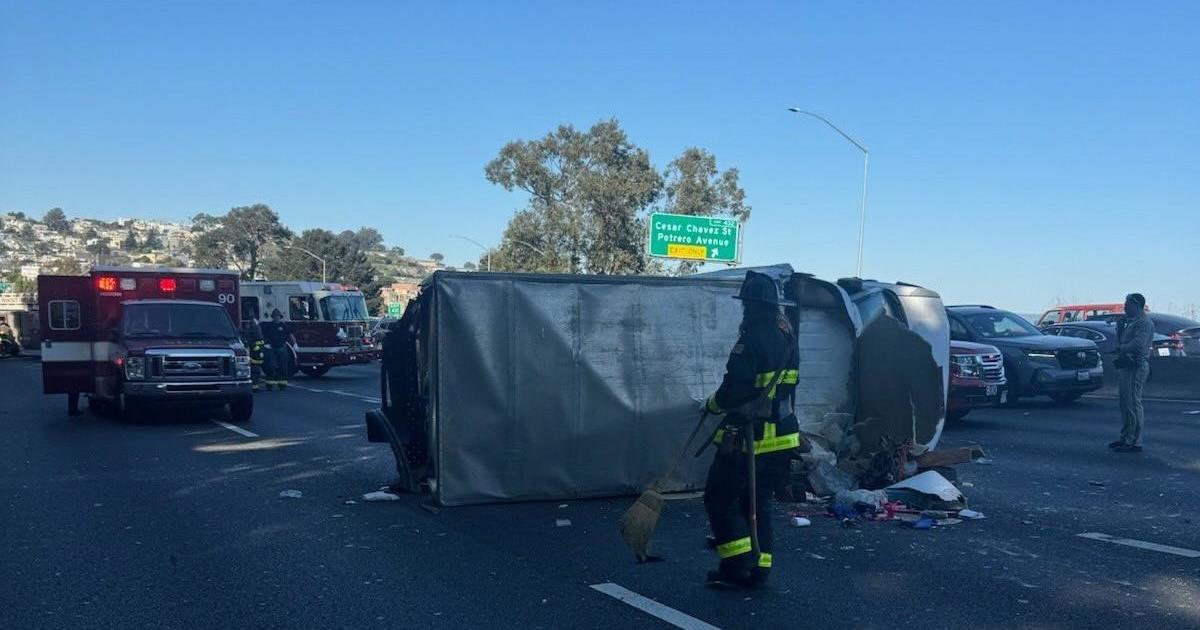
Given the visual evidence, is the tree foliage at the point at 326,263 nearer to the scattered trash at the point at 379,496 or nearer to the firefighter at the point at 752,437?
the scattered trash at the point at 379,496

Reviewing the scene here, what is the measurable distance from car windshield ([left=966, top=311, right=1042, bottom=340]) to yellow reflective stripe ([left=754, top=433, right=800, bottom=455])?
13254 mm

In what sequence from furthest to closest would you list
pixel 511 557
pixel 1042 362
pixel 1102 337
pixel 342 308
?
pixel 342 308 < pixel 1102 337 < pixel 1042 362 < pixel 511 557

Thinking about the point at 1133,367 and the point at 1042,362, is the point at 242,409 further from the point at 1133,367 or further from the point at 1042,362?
the point at 1042,362

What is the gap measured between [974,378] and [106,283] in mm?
14401

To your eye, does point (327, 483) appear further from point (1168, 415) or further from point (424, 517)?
point (1168, 415)

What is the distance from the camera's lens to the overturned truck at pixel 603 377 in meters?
8.64

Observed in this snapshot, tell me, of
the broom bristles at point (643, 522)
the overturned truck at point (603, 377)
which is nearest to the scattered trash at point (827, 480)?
the overturned truck at point (603, 377)

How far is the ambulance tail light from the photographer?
17109 millimetres

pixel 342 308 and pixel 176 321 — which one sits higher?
pixel 342 308

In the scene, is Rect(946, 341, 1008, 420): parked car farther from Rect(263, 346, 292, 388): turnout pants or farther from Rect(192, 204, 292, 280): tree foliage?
Rect(192, 204, 292, 280): tree foliage

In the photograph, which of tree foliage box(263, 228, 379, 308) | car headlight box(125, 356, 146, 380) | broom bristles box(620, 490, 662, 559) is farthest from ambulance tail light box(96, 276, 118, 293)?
tree foliage box(263, 228, 379, 308)

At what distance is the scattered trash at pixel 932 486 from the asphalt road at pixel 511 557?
38 cm

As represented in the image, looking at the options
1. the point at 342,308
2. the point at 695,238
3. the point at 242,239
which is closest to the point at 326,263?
the point at 242,239

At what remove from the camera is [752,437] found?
608 cm
